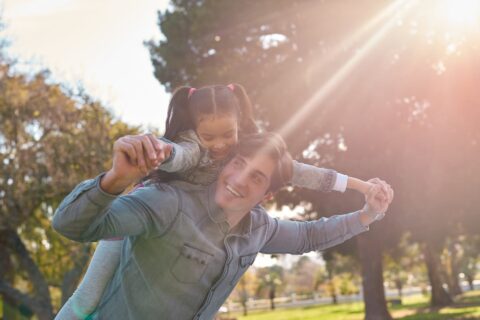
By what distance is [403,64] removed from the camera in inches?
739

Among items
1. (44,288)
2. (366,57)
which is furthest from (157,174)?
(44,288)

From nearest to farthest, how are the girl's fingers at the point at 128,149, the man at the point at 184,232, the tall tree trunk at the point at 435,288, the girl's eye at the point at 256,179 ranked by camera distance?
the girl's fingers at the point at 128,149 → the man at the point at 184,232 → the girl's eye at the point at 256,179 → the tall tree trunk at the point at 435,288

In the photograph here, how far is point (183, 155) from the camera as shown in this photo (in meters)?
1.96

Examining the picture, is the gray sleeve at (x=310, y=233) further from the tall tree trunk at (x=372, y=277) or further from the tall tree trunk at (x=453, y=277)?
the tall tree trunk at (x=453, y=277)

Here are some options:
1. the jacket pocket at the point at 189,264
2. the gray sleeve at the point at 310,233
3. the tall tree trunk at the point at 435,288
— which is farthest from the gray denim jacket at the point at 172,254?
the tall tree trunk at the point at 435,288

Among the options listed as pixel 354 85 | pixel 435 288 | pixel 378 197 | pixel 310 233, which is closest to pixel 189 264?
pixel 310 233

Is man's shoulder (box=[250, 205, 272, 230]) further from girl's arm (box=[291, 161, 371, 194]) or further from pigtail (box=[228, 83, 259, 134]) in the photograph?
pigtail (box=[228, 83, 259, 134])

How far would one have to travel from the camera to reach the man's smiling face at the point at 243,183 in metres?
2.12

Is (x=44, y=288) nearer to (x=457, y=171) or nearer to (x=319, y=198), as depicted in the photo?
(x=319, y=198)

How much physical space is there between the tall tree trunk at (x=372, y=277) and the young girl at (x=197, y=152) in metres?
20.4

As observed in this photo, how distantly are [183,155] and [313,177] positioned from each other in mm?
726

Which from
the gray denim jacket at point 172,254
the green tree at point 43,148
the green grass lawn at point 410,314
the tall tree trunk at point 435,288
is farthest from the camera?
the tall tree trunk at point 435,288

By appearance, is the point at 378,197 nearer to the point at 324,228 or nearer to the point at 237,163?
the point at 324,228

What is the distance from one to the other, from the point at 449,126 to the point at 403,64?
2547mm
